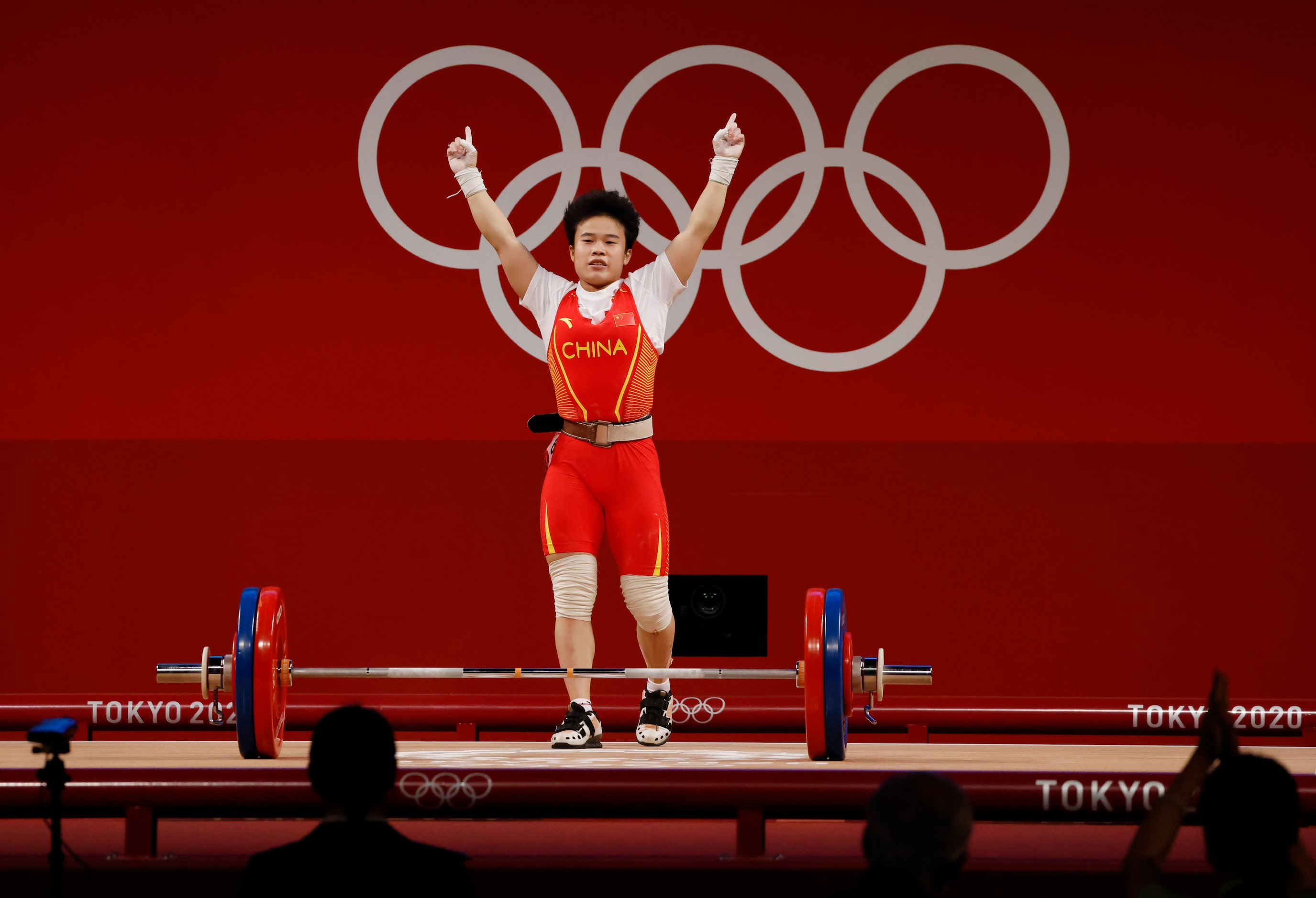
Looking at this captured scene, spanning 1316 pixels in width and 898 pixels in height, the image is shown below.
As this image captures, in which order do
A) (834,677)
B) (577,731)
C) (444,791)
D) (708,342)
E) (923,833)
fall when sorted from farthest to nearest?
1. (708,342)
2. (577,731)
3. (834,677)
4. (444,791)
5. (923,833)

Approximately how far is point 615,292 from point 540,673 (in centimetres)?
113

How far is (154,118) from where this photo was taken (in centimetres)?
551

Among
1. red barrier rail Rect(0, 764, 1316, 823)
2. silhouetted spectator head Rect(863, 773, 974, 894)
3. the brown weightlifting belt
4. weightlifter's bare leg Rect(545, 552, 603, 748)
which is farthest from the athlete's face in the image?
silhouetted spectator head Rect(863, 773, 974, 894)

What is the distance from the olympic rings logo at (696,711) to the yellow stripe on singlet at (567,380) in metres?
1.46

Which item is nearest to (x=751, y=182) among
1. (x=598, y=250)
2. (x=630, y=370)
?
(x=598, y=250)

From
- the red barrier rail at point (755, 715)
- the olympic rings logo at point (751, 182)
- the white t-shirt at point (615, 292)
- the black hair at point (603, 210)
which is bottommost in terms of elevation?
the red barrier rail at point (755, 715)

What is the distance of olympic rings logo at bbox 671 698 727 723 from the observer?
477 cm

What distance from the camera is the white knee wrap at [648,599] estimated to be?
379 centimetres

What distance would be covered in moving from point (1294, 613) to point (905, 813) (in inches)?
174

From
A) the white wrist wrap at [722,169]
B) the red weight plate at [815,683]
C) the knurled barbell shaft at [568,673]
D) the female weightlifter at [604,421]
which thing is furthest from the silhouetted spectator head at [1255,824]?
the white wrist wrap at [722,169]

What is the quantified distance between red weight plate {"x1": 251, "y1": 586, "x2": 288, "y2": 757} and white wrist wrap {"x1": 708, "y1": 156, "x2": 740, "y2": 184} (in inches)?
68.1

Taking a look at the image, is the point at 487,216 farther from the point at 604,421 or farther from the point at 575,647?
the point at 575,647

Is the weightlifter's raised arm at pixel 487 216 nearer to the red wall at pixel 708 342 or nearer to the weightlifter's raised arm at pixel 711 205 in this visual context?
the weightlifter's raised arm at pixel 711 205

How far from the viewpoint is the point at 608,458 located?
12.4 feet
